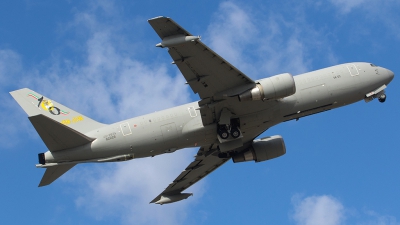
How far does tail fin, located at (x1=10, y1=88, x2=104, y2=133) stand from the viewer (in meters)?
48.3

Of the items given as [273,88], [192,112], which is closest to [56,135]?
[192,112]

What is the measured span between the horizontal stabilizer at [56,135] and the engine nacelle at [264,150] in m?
14.5

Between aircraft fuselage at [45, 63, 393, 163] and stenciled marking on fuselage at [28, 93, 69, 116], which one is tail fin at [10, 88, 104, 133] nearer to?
stenciled marking on fuselage at [28, 93, 69, 116]

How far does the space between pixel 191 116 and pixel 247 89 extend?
5.02 meters

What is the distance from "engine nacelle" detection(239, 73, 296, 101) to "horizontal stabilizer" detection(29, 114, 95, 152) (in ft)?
41.1

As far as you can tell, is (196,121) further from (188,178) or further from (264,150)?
(188,178)

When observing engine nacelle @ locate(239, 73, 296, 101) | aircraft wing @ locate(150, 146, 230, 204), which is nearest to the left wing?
engine nacelle @ locate(239, 73, 296, 101)

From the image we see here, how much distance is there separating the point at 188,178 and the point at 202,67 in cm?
1730

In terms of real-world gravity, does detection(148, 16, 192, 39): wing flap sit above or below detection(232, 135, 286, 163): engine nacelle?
above

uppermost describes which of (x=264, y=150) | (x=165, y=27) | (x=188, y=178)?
(x=165, y=27)

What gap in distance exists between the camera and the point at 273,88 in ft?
148

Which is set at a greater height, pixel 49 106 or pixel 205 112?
pixel 49 106

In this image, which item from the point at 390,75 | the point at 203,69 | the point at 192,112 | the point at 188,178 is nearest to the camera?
the point at 203,69

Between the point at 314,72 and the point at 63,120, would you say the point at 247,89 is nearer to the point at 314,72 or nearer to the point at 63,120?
the point at 314,72
